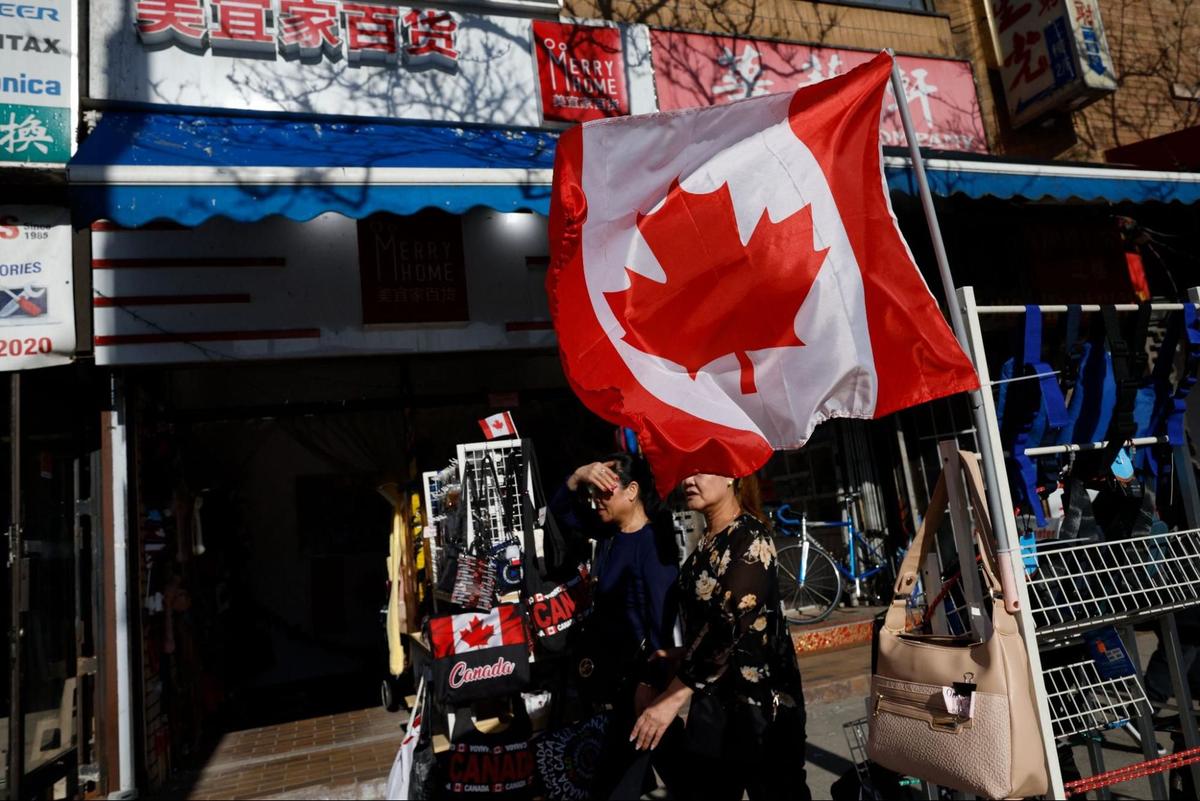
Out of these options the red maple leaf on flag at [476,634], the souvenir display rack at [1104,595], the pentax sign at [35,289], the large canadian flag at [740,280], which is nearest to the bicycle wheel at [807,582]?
the red maple leaf on flag at [476,634]

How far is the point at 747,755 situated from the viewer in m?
2.57

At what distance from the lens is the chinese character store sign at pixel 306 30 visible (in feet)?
19.8

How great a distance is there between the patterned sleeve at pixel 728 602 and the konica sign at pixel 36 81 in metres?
5.34

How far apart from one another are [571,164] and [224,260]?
13.8 ft

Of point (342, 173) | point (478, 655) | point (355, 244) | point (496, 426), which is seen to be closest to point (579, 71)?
point (355, 244)

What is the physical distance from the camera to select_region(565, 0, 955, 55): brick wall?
7.62 meters

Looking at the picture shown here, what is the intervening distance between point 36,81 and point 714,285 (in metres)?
5.47

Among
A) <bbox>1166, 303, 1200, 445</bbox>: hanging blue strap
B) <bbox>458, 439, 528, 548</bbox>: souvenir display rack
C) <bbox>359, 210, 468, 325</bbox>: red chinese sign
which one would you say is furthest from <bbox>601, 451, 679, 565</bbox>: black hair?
<bbox>359, 210, 468, 325</bbox>: red chinese sign

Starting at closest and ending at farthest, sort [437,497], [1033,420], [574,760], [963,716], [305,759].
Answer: [963,716]
[1033,420]
[574,760]
[437,497]
[305,759]

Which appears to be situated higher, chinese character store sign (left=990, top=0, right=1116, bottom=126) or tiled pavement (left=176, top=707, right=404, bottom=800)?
chinese character store sign (left=990, top=0, right=1116, bottom=126)

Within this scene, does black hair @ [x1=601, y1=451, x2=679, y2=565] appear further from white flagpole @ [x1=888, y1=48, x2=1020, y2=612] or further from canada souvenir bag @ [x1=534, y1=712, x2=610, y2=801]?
white flagpole @ [x1=888, y1=48, x2=1020, y2=612]

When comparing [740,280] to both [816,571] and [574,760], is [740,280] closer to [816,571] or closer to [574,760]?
[574,760]

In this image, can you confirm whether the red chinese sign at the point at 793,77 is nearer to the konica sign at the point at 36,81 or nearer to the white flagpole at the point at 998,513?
the konica sign at the point at 36,81

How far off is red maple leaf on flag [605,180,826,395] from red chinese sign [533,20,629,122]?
4.78 meters
